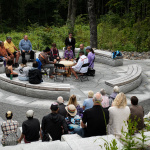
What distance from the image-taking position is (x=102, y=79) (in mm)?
11789

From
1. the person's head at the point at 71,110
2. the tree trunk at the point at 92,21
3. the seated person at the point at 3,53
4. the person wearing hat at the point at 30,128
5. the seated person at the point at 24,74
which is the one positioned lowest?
the person wearing hat at the point at 30,128

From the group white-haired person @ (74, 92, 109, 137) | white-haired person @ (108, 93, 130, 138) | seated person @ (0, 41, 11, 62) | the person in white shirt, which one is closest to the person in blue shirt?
seated person @ (0, 41, 11, 62)

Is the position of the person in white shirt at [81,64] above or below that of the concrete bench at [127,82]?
above

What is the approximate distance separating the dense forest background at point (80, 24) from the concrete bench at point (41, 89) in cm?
873

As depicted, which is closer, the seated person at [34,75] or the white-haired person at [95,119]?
the white-haired person at [95,119]

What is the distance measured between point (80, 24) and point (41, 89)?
79.6ft

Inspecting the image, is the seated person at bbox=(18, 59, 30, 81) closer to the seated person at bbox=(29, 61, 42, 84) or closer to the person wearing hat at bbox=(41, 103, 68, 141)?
the seated person at bbox=(29, 61, 42, 84)

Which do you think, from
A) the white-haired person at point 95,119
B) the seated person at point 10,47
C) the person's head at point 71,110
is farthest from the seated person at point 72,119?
the seated person at point 10,47

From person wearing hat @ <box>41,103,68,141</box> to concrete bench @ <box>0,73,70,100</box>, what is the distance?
3.51 meters

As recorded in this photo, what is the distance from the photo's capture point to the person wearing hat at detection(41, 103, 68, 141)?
5.57m

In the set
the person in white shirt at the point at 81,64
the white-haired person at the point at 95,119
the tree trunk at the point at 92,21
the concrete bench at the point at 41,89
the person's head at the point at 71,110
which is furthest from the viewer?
the tree trunk at the point at 92,21

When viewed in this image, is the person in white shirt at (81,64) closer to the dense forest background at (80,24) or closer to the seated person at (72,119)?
the seated person at (72,119)

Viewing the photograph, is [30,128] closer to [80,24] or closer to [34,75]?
[34,75]

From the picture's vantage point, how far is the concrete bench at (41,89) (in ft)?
30.1
